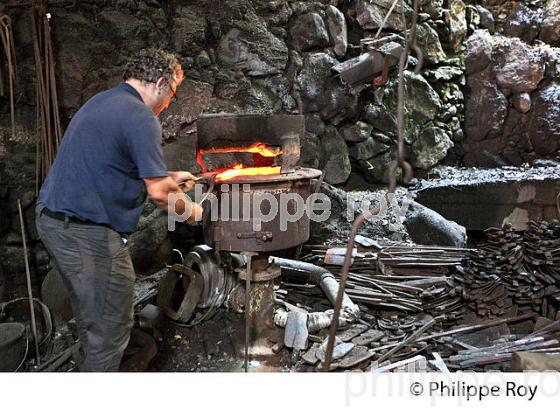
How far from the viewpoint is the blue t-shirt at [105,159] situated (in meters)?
2.48

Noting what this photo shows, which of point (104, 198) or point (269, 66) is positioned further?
point (269, 66)

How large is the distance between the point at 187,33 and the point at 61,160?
3510 mm

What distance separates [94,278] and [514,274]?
12.4 ft

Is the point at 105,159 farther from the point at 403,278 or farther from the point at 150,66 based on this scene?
the point at 403,278

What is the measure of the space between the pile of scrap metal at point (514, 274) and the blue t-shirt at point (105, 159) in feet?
10.6

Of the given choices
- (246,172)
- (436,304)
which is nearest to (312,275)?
(436,304)

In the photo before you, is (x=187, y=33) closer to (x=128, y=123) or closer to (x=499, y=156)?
(x=128, y=123)

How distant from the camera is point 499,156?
8.73 m

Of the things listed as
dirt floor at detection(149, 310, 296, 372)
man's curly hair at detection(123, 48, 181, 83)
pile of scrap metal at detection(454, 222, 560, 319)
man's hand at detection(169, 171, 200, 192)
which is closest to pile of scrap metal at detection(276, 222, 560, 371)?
pile of scrap metal at detection(454, 222, 560, 319)

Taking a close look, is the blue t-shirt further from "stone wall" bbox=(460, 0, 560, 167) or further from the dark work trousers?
"stone wall" bbox=(460, 0, 560, 167)

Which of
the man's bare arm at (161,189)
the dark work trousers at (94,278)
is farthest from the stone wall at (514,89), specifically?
the dark work trousers at (94,278)

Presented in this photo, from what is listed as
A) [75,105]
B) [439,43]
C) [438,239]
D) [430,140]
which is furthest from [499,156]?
[75,105]

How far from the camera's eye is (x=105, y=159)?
2508mm

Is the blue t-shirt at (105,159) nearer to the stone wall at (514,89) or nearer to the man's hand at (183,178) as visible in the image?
the man's hand at (183,178)
